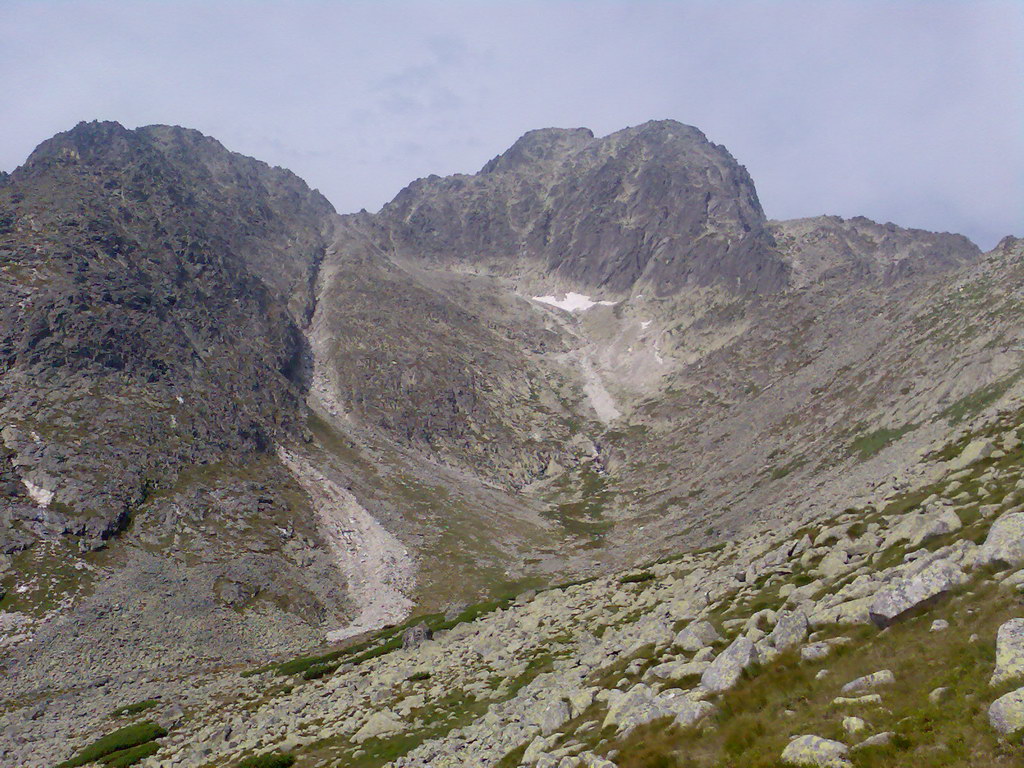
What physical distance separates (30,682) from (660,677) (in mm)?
67882

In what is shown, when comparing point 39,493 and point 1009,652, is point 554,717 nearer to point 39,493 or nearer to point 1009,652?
point 1009,652

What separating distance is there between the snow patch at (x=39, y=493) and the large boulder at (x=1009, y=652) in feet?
347

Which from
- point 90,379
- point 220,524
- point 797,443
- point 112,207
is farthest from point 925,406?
point 112,207

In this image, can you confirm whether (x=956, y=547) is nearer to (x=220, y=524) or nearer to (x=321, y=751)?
(x=321, y=751)

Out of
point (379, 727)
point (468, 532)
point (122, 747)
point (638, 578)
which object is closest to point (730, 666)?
point (379, 727)

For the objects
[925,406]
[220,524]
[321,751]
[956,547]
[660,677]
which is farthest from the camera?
[220,524]

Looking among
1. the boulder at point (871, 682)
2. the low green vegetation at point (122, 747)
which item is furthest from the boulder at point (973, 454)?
the low green vegetation at point (122, 747)

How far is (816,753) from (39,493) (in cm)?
10606

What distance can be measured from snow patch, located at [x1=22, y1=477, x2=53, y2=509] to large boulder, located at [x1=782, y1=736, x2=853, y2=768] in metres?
103

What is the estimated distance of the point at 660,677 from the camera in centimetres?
1912

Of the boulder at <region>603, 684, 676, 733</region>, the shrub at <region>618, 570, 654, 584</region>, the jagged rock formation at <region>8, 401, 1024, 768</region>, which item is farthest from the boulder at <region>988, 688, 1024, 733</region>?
the shrub at <region>618, 570, 654, 584</region>

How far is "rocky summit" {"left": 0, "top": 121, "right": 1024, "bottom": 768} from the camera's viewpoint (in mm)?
14883

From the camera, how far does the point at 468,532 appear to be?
4545 inches

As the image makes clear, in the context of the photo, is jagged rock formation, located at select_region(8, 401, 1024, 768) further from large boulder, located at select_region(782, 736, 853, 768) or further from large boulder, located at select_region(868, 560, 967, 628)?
large boulder, located at select_region(868, 560, 967, 628)
